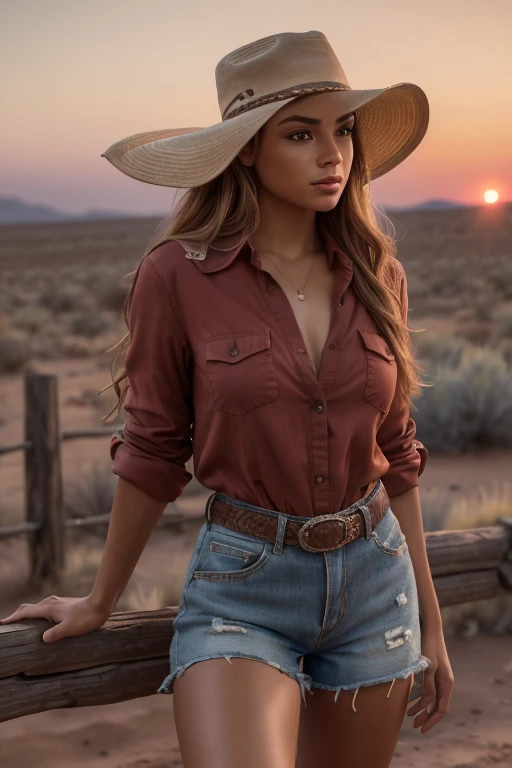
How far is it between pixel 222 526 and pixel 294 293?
0.56 metres

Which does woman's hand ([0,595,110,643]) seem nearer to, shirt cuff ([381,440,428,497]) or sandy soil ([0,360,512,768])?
shirt cuff ([381,440,428,497])

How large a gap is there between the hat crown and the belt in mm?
933

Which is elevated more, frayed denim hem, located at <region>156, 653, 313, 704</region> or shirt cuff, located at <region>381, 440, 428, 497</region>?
shirt cuff, located at <region>381, 440, 428, 497</region>

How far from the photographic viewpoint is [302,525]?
6.91 feet

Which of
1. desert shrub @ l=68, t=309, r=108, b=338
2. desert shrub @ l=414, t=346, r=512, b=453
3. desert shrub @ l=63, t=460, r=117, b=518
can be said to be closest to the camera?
desert shrub @ l=63, t=460, r=117, b=518

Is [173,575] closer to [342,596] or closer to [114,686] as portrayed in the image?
[114,686]

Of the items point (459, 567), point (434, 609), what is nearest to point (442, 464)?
point (459, 567)

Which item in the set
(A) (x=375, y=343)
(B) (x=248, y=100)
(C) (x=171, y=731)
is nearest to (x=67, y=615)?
(A) (x=375, y=343)

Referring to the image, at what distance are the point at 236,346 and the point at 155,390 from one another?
217 mm

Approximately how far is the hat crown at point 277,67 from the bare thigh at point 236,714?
4.14ft

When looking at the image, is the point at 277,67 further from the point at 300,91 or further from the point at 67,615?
the point at 67,615

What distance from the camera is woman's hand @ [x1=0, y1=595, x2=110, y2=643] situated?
2383 millimetres

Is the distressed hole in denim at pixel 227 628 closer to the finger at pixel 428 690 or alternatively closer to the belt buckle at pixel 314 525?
the belt buckle at pixel 314 525

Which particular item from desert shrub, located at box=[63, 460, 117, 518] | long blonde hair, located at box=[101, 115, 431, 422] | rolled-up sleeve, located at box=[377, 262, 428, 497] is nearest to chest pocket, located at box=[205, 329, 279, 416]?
long blonde hair, located at box=[101, 115, 431, 422]
